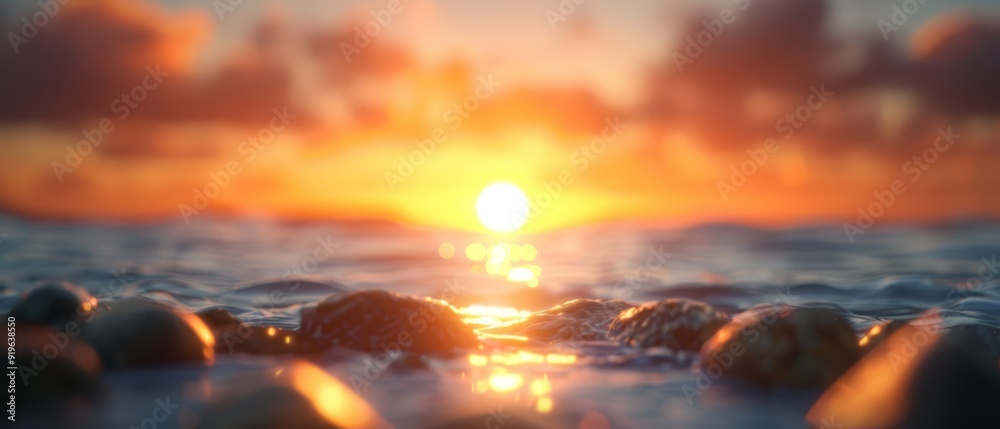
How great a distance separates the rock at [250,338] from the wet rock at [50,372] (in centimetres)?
99

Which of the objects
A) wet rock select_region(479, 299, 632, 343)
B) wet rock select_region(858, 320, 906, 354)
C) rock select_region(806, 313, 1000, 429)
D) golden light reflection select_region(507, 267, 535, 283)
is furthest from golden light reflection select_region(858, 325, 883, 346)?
golden light reflection select_region(507, 267, 535, 283)

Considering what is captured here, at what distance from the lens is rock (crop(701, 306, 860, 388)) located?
11.4 ft

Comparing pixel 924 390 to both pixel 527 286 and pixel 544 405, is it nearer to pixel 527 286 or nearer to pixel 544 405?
pixel 544 405

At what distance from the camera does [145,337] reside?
142 inches

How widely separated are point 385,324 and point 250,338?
793mm

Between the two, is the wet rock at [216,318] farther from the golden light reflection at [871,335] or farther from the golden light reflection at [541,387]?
the golden light reflection at [871,335]

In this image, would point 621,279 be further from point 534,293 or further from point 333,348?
point 333,348

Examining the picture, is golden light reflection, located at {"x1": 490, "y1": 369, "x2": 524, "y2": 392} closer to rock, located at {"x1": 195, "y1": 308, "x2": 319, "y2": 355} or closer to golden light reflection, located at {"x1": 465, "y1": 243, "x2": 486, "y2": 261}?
rock, located at {"x1": 195, "y1": 308, "x2": 319, "y2": 355}

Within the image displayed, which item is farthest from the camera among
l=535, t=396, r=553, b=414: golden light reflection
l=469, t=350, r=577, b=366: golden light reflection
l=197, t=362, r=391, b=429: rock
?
l=469, t=350, r=577, b=366: golden light reflection

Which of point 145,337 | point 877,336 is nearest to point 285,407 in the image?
point 145,337

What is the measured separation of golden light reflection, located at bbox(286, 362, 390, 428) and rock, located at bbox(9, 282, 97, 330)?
2.37 meters

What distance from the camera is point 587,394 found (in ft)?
10.5

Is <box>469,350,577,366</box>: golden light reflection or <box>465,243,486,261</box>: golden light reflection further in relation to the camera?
<box>465,243,486,261</box>: golden light reflection

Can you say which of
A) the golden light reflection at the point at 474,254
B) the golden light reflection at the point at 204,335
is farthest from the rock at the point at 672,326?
the golden light reflection at the point at 474,254
